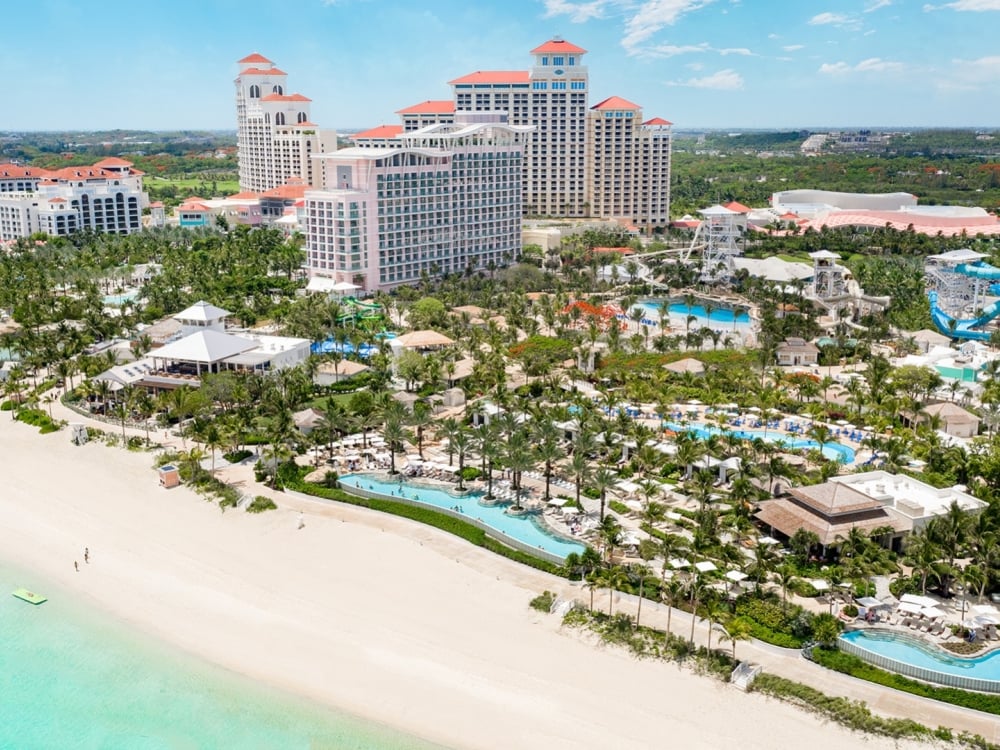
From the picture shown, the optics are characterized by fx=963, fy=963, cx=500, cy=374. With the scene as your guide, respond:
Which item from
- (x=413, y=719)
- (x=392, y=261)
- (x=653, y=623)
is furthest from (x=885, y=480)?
(x=392, y=261)

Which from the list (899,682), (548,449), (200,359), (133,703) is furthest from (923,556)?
(200,359)

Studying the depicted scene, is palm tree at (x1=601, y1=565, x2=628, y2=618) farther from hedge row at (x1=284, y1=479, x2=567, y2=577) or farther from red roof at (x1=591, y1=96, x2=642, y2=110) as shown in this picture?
red roof at (x1=591, y1=96, x2=642, y2=110)

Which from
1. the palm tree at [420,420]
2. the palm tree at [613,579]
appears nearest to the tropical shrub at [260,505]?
the palm tree at [420,420]

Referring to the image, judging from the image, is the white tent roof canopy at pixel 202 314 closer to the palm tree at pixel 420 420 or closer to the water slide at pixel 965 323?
the palm tree at pixel 420 420

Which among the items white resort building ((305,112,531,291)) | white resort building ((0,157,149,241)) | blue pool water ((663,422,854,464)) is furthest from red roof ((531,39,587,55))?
blue pool water ((663,422,854,464))

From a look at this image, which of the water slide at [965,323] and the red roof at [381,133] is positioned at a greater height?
the red roof at [381,133]

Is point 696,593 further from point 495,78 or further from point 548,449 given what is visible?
point 495,78

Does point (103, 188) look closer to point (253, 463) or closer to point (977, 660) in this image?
point (253, 463)
